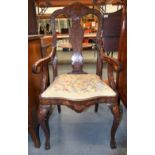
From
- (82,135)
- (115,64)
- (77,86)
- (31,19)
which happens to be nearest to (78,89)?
(77,86)

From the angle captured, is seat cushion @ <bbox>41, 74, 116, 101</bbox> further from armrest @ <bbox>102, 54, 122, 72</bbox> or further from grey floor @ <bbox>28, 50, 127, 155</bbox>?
grey floor @ <bbox>28, 50, 127, 155</bbox>

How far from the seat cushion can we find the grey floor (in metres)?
0.43

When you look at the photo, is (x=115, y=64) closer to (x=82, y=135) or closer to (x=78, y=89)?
(x=78, y=89)

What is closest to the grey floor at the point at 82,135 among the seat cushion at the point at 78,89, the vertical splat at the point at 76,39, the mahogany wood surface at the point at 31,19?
the seat cushion at the point at 78,89

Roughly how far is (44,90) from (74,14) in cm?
65

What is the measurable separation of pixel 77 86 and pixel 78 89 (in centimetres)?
6

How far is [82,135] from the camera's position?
1.69 meters

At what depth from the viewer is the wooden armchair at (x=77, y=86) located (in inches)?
50.6

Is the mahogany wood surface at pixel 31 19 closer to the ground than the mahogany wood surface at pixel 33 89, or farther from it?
farther from it

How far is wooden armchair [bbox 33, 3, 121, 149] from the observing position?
1.29 meters

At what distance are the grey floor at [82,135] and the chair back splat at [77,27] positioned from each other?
0.48 meters

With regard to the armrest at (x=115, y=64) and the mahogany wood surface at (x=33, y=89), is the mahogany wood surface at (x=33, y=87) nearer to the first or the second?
the mahogany wood surface at (x=33, y=89)
